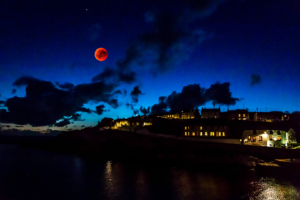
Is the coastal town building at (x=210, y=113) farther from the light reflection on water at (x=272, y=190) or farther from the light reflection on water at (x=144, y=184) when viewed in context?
the light reflection on water at (x=272, y=190)

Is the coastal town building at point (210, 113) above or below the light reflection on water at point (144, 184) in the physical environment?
above

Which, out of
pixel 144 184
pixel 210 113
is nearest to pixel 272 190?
pixel 144 184

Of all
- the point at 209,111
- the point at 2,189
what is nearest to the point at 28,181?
the point at 2,189

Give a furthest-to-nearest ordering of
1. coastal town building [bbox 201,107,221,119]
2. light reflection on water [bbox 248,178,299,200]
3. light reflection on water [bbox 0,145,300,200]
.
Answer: coastal town building [bbox 201,107,221,119] → light reflection on water [bbox 0,145,300,200] → light reflection on water [bbox 248,178,299,200]

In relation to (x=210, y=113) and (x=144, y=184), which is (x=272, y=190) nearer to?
(x=144, y=184)

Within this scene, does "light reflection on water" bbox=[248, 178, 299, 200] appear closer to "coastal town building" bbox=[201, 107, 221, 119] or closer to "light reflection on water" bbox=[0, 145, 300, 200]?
"light reflection on water" bbox=[0, 145, 300, 200]

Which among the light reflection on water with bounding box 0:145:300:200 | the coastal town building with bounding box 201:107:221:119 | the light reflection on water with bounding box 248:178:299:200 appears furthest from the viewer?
the coastal town building with bounding box 201:107:221:119

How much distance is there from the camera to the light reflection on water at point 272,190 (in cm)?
2972

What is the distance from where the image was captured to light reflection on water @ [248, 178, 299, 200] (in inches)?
1170

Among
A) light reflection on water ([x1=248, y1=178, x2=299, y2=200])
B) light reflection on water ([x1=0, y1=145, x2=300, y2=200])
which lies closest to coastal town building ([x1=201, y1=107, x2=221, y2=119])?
light reflection on water ([x1=0, y1=145, x2=300, y2=200])

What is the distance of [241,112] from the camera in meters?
83.6

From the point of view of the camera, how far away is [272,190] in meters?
32.5

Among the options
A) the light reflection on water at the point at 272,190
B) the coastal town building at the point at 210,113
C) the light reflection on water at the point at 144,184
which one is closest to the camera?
the light reflection on water at the point at 272,190

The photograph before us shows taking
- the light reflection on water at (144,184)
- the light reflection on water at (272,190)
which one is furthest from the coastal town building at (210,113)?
the light reflection on water at (272,190)
